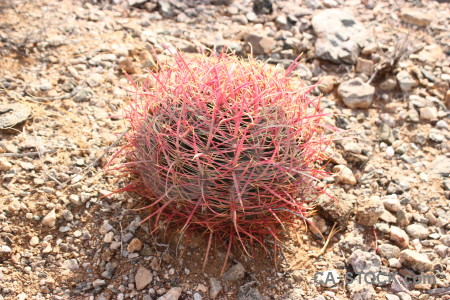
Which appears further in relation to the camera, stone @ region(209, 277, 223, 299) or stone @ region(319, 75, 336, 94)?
stone @ region(319, 75, 336, 94)

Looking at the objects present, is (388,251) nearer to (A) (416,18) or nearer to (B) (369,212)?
(B) (369,212)

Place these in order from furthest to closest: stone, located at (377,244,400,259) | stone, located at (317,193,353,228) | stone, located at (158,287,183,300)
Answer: stone, located at (317,193,353,228)
stone, located at (377,244,400,259)
stone, located at (158,287,183,300)

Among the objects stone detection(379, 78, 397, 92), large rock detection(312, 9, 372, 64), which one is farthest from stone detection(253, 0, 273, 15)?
stone detection(379, 78, 397, 92)

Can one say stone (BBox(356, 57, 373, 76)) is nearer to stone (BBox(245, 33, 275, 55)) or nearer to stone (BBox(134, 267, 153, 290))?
stone (BBox(245, 33, 275, 55))

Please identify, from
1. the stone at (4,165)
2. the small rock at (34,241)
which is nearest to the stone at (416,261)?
the small rock at (34,241)

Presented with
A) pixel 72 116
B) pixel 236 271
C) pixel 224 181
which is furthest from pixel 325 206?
pixel 72 116

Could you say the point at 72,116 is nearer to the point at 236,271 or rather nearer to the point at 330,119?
the point at 236,271
